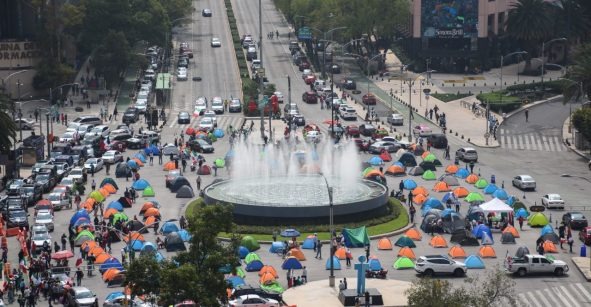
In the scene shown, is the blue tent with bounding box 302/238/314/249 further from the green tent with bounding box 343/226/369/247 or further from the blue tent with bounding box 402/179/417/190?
the blue tent with bounding box 402/179/417/190

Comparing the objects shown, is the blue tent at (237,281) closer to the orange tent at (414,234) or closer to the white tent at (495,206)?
the orange tent at (414,234)

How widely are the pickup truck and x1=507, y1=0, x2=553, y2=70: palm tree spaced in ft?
326

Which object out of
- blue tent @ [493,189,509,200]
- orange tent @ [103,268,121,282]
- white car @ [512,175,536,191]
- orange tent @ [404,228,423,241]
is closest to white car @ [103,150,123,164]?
blue tent @ [493,189,509,200]

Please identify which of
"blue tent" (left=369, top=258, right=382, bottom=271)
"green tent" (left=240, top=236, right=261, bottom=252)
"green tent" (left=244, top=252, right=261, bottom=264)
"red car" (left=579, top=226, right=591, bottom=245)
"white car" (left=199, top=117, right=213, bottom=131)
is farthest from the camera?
"white car" (left=199, top=117, right=213, bottom=131)

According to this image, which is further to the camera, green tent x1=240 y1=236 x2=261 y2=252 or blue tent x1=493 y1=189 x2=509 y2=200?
blue tent x1=493 y1=189 x2=509 y2=200

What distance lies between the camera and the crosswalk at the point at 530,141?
141000 millimetres

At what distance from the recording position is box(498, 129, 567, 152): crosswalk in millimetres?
141000

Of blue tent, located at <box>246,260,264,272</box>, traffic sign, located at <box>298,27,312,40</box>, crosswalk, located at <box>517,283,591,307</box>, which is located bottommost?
crosswalk, located at <box>517,283,591,307</box>

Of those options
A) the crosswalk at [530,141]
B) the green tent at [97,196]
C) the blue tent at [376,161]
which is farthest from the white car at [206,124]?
the green tent at [97,196]

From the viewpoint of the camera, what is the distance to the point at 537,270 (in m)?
89.4

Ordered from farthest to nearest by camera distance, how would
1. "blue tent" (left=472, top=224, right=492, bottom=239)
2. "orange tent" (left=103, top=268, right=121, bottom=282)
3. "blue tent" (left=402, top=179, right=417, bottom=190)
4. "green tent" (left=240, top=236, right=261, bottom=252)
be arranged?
1. "blue tent" (left=402, top=179, right=417, bottom=190)
2. "blue tent" (left=472, top=224, right=492, bottom=239)
3. "green tent" (left=240, top=236, right=261, bottom=252)
4. "orange tent" (left=103, top=268, right=121, bottom=282)

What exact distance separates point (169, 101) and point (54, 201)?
57.7 metres

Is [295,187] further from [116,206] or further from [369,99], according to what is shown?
[369,99]

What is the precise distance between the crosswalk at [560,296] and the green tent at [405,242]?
40.2 feet
